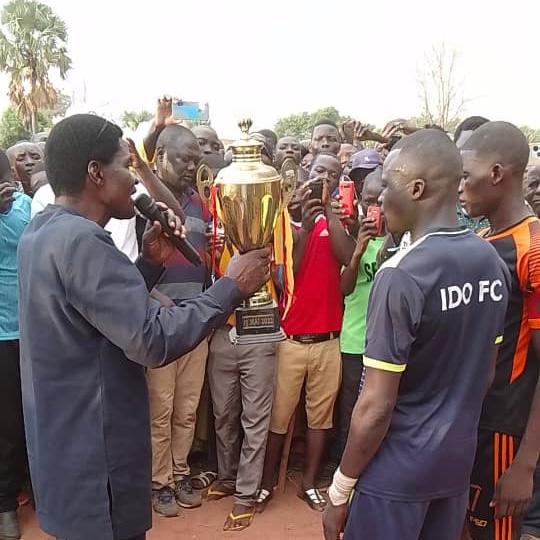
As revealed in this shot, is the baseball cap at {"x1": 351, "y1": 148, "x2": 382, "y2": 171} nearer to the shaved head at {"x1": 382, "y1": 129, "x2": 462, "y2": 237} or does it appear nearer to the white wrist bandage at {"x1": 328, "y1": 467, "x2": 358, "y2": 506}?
the shaved head at {"x1": 382, "y1": 129, "x2": 462, "y2": 237}

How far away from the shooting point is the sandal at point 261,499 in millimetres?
3941

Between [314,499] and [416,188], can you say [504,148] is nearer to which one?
[416,188]

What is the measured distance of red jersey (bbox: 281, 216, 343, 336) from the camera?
387 cm

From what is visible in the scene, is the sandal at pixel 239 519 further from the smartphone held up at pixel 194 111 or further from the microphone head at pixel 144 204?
the smartphone held up at pixel 194 111

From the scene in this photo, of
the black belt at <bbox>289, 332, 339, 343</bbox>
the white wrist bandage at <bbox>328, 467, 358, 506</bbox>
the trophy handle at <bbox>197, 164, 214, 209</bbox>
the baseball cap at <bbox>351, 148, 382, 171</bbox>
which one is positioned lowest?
the black belt at <bbox>289, 332, 339, 343</bbox>

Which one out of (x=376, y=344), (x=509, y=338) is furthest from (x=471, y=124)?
(x=376, y=344)

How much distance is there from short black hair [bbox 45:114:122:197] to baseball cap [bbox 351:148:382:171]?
2.63 m

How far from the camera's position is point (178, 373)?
3904mm

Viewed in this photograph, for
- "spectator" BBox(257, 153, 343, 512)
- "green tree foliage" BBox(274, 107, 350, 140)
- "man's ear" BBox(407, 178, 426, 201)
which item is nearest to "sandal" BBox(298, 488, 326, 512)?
"spectator" BBox(257, 153, 343, 512)

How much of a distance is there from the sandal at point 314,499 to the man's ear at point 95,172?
2713 mm

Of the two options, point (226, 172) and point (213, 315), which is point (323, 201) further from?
point (213, 315)

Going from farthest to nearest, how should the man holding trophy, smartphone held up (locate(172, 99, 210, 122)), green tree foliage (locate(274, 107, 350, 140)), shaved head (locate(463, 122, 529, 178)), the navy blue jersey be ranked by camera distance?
green tree foliage (locate(274, 107, 350, 140))
smartphone held up (locate(172, 99, 210, 122))
the man holding trophy
shaved head (locate(463, 122, 529, 178))
the navy blue jersey

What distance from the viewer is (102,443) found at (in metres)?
1.99

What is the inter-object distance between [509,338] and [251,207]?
107cm
